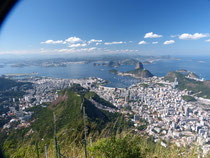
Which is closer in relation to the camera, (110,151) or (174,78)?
(110,151)

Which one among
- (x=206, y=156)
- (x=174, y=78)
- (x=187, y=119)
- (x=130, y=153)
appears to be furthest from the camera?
(x=174, y=78)

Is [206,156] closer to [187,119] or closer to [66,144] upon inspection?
[66,144]

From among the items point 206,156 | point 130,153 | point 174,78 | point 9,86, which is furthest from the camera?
point 174,78

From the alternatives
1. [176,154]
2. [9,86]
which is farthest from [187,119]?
[9,86]

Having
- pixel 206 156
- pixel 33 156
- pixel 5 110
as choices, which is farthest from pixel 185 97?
pixel 5 110

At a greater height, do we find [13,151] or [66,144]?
[13,151]

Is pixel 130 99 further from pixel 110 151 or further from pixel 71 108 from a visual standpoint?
pixel 110 151

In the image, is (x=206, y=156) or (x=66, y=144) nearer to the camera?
(x=206, y=156)

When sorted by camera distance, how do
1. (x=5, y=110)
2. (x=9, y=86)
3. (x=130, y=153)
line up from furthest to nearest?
1. (x=9, y=86)
2. (x=5, y=110)
3. (x=130, y=153)

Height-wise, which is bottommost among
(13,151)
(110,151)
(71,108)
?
(71,108)
